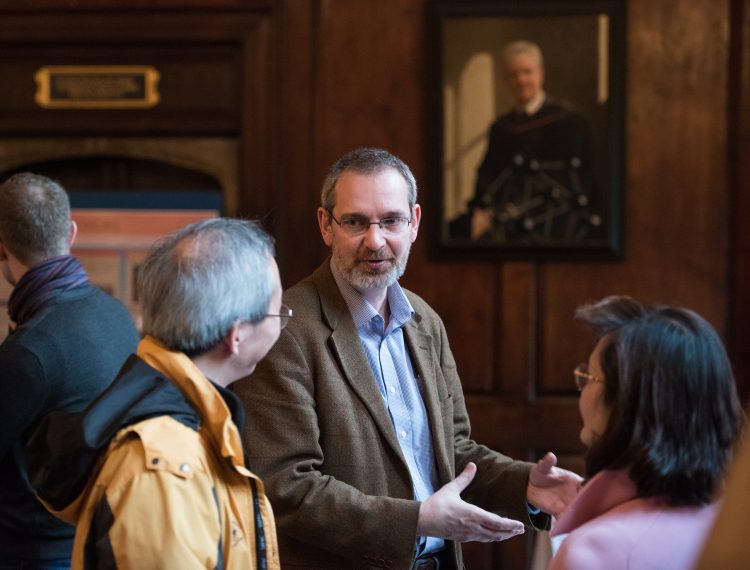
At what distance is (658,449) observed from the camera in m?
1.58

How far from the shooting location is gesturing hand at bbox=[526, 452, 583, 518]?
2344 mm

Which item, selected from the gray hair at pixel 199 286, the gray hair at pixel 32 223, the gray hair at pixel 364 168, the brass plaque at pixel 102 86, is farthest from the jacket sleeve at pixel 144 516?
the brass plaque at pixel 102 86

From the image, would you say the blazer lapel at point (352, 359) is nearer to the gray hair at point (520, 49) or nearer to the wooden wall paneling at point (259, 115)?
the wooden wall paneling at point (259, 115)

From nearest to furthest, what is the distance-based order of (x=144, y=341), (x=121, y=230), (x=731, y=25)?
(x=144, y=341)
(x=731, y=25)
(x=121, y=230)

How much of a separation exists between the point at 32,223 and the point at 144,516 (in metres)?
1.41

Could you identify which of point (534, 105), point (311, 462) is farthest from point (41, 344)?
point (534, 105)

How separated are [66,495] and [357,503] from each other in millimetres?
773

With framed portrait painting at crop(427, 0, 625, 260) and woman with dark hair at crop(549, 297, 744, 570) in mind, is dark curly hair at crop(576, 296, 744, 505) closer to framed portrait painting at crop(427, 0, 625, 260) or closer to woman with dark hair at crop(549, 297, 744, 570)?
woman with dark hair at crop(549, 297, 744, 570)

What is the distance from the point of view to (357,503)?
Result: 7.03ft

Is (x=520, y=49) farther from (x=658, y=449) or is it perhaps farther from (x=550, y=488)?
(x=658, y=449)

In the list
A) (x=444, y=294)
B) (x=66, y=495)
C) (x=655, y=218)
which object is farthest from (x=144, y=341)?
(x=655, y=218)

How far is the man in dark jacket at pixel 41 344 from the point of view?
2.37 metres

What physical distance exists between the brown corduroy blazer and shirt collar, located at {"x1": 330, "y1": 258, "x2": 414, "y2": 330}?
0.07ft

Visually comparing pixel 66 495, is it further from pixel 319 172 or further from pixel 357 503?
pixel 319 172
